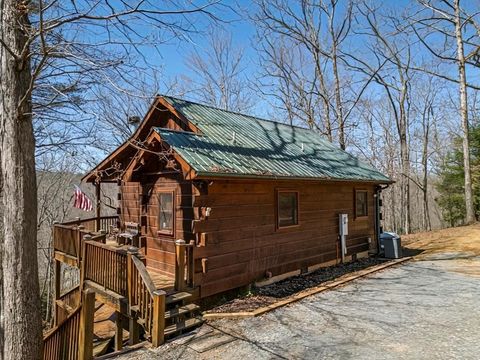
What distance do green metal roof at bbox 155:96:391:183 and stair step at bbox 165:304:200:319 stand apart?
247 cm

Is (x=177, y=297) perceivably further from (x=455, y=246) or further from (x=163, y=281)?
(x=455, y=246)

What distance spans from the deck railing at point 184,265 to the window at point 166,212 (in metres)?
1.38

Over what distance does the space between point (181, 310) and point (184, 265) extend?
806 mm

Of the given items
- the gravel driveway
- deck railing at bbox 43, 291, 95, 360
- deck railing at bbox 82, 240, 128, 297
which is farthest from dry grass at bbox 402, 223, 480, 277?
deck railing at bbox 43, 291, 95, 360

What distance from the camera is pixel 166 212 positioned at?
8461mm

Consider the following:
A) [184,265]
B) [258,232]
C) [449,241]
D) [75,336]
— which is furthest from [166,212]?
[449,241]

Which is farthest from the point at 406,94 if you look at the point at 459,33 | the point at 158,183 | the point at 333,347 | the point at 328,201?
the point at 333,347

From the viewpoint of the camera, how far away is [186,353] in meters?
5.11

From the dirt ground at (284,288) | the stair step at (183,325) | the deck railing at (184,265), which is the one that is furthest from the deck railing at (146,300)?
the dirt ground at (284,288)

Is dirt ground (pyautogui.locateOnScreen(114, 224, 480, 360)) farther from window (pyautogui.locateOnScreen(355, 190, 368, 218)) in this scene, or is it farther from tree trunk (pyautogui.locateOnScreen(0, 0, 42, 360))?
window (pyautogui.locateOnScreen(355, 190, 368, 218))

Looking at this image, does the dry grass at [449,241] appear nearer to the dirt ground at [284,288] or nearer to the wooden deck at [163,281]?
the dirt ground at [284,288]

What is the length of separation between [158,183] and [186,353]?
4631 mm

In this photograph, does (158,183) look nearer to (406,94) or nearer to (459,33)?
(459,33)

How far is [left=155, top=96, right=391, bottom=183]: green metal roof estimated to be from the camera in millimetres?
7406
